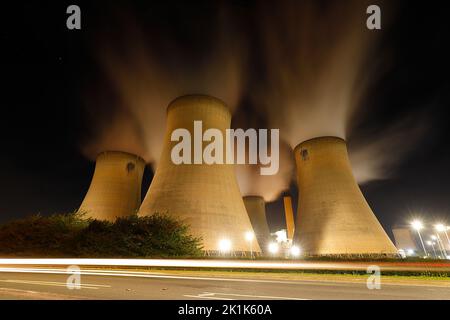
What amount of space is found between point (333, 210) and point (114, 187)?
20.6 meters

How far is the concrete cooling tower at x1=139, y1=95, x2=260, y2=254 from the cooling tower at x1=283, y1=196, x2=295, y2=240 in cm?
2618

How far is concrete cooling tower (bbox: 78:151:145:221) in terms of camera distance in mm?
26406

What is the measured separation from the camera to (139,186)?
1252 inches

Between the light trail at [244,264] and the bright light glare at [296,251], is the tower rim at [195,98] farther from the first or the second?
the bright light glare at [296,251]

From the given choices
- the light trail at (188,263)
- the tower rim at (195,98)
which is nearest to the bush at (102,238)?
the light trail at (188,263)

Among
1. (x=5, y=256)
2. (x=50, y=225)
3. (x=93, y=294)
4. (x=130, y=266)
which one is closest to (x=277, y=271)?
(x=130, y=266)

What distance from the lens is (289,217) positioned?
45.2m

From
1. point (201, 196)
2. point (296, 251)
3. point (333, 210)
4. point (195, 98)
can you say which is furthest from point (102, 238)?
point (333, 210)

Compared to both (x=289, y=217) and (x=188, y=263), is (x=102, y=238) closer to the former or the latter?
(x=188, y=263)

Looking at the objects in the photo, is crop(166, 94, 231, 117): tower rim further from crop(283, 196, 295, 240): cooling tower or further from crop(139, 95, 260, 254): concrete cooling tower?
crop(283, 196, 295, 240): cooling tower

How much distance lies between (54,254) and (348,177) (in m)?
21.9

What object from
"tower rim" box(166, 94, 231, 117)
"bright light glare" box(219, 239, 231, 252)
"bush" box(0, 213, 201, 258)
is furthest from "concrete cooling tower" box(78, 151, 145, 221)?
"bright light glare" box(219, 239, 231, 252)

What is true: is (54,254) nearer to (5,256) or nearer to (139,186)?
(5,256)
